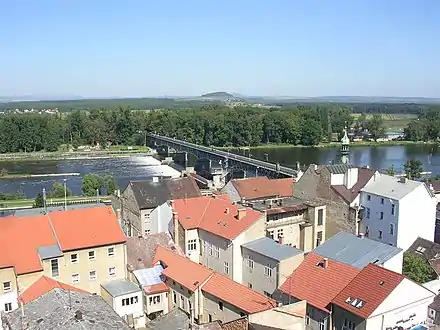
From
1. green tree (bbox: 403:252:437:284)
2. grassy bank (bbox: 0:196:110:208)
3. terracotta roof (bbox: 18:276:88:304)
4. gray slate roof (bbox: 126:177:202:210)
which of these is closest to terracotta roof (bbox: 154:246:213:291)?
terracotta roof (bbox: 18:276:88:304)

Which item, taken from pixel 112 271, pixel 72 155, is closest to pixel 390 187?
pixel 112 271

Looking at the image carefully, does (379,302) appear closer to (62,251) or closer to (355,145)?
(62,251)

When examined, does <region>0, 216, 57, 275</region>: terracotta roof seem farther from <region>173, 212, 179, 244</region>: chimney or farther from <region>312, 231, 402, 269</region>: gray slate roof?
<region>312, 231, 402, 269</region>: gray slate roof

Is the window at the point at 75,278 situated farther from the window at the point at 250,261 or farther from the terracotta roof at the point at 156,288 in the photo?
the window at the point at 250,261

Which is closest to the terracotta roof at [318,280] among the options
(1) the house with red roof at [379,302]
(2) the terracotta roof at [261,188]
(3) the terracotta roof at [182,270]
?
(1) the house with red roof at [379,302]

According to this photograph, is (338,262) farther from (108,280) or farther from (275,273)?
(108,280)
